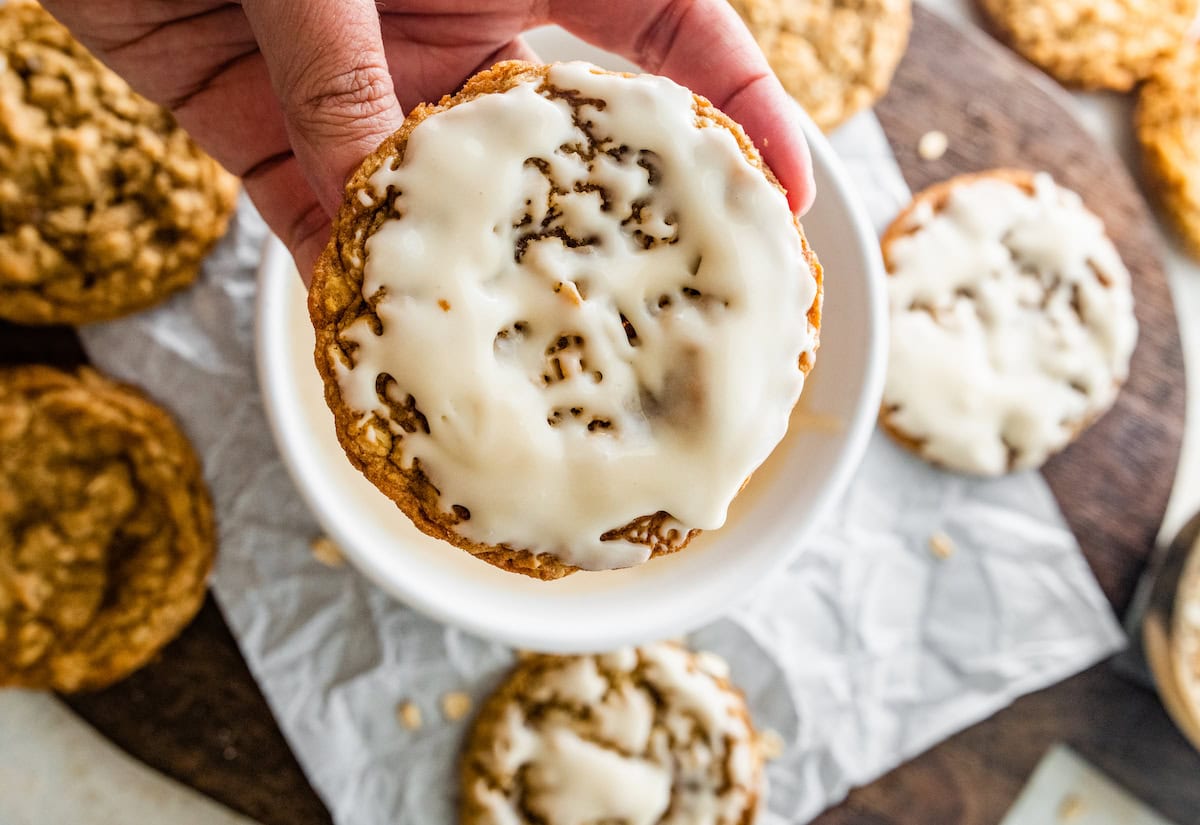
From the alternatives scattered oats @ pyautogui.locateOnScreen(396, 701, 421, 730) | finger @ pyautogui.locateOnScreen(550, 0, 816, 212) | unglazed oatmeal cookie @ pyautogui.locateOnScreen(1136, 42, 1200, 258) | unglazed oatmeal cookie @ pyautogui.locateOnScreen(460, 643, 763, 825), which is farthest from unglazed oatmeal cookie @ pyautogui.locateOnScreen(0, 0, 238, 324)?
unglazed oatmeal cookie @ pyautogui.locateOnScreen(1136, 42, 1200, 258)

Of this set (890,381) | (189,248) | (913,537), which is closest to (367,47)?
(189,248)

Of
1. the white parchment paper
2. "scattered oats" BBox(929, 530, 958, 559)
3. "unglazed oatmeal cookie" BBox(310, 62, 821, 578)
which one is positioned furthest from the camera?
"scattered oats" BBox(929, 530, 958, 559)

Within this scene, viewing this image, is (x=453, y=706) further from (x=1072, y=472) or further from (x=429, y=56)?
(x=1072, y=472)

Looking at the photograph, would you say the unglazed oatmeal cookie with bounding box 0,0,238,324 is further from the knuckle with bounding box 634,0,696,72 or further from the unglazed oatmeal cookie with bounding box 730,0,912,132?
the unglazed oatmeal cookie with bounding box 730,0,912,132

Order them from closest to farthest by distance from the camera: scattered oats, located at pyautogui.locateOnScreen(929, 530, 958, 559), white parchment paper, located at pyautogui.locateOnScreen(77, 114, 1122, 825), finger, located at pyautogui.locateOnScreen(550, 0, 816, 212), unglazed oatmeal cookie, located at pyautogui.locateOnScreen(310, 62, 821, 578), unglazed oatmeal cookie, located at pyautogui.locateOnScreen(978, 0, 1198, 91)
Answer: unglazed oatmeal cookie, located at pyautogui.locateOnScreen(310, 62, 821, 578) → finger, located at pyautogui.locateOnScreen(550, 0, 816, 212) → white parchment paper, located at pyautogui.locateOnScreen(77, 114, 1122, 825) → scattered oats, located at pyautogui.locateOnScreen(929, 530, 958, 559) → unglazed oatmeal cookie, located at pyautogui.locateOnScreen(978, 0, 1198, 91)

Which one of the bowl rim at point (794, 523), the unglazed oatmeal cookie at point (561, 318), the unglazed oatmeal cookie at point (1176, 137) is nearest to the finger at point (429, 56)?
the bowl rim at point (794, 523)

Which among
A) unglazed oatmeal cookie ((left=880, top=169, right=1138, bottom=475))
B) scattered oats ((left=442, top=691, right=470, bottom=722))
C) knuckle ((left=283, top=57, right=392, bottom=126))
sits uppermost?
knuckle ((left=283, top=57, right=392, bottom=126))

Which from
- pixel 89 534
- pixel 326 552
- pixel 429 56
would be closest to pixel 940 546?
pixel 326 552
